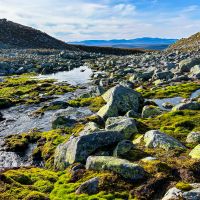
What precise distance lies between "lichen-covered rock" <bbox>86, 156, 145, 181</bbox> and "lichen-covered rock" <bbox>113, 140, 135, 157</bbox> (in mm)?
1934

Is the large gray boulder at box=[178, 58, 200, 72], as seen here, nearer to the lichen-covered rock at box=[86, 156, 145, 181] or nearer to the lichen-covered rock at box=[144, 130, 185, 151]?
the lichen-covered rock at box=[144, 130, 185, 151]

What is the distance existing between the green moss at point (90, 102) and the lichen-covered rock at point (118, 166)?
2225 cm

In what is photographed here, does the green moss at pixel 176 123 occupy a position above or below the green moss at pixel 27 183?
above

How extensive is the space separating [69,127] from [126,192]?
16.8 m

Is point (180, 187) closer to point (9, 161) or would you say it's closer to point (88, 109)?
point (9, 161)

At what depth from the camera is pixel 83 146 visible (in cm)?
2475

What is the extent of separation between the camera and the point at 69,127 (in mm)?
35938

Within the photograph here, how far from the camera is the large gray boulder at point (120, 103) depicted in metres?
38.0

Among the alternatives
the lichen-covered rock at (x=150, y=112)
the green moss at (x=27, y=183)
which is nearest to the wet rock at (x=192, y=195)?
the green moss at (x=27, y=183)

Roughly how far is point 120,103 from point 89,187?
2019cm

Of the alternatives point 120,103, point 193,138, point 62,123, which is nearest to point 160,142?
point 193,138

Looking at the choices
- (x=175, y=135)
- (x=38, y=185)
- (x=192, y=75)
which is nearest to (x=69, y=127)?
(x=175, y=135)

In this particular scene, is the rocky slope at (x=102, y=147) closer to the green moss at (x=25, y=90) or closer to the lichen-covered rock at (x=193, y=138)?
the lichen-covered rock at (x=193, y=138)

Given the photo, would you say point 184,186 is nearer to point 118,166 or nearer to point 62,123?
point 118,166
